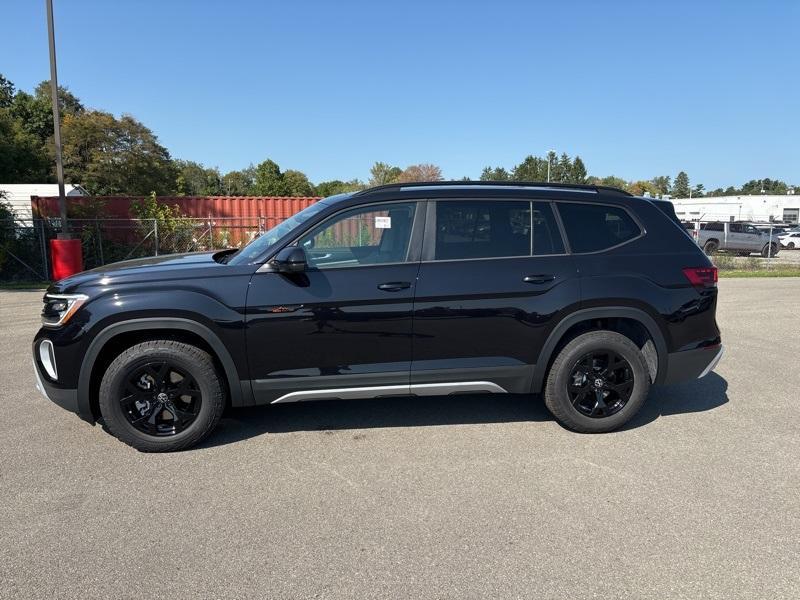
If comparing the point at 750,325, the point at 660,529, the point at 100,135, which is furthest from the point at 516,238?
the point at 100,135

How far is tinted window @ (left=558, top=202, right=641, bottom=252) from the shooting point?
13.6ft

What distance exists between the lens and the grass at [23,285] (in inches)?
512

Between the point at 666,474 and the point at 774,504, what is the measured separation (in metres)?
0.58

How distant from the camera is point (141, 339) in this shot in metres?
3.82

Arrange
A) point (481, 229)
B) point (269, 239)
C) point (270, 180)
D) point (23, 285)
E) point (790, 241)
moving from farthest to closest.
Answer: point (270, 180) → point (790, 241) → point (23, 285) → point (269, 239) → point (481, 229)

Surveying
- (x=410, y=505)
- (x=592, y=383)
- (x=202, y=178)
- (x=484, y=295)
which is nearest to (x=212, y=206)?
(x=484, y=295)

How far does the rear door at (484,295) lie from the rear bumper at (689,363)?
3.32 feet

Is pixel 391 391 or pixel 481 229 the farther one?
pixel 481 229

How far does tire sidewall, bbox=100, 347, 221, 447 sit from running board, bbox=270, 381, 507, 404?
479 mm

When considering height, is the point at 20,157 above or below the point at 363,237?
above

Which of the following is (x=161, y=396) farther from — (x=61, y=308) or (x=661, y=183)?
(x=661, y=183)

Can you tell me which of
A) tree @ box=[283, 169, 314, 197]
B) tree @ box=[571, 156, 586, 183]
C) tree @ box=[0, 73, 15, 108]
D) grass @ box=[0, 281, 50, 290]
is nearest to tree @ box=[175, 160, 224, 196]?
tree @ box=[283, 169, 314, 197]

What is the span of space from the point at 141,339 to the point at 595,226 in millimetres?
3546

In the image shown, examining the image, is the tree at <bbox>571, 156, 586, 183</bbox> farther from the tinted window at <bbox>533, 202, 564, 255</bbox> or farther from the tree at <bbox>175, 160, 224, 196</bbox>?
the tinted window at <bbox>533, 202, 564, 255</bbox>
